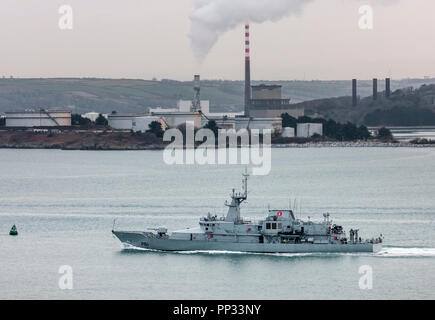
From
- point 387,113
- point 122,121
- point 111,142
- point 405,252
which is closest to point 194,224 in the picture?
point 405,252

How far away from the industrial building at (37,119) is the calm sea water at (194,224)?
145 ft

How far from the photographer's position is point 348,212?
52.2 metres

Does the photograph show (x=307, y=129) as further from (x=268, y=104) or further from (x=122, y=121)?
(x=122, y=121)

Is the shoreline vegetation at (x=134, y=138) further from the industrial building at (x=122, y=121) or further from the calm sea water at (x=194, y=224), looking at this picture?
the calm sea water at (x=194, y=224)

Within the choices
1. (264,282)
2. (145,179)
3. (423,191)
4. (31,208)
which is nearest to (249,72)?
(145,179)

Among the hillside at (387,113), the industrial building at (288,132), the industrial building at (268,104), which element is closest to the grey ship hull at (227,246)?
the industrial building at (288,132)

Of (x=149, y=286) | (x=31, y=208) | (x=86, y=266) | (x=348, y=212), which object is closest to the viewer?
(x=149, y=286)

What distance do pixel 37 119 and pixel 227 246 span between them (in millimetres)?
95748

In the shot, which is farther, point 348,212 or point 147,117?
point 147,117

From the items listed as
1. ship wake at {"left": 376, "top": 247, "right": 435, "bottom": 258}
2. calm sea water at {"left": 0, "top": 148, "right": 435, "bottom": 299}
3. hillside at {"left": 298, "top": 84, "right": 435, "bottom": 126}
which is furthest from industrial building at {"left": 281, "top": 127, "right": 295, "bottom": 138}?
ship wake at {"left": 376, "top": 247, "right": 435, "bottom": 258}

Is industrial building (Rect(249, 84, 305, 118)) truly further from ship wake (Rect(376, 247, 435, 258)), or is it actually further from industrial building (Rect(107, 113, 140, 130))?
ship wake (Rect(376, 247, 435, 258))

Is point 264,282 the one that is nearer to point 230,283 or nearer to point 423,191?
point 230,283

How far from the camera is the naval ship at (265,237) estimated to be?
40.7 m

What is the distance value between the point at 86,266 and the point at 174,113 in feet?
311
